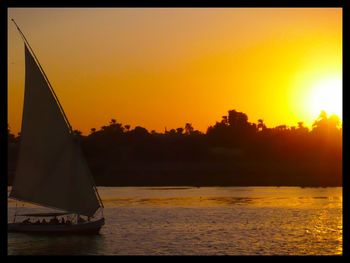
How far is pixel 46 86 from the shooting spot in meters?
39.6

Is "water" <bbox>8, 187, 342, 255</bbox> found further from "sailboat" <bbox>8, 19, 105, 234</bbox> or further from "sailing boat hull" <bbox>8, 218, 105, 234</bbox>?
"sailboat" <bbox>8, 19, 105, 234</bbox>

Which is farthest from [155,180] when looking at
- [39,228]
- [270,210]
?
[39,228]

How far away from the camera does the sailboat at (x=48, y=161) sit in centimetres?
3919

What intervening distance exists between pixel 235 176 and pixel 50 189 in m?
104

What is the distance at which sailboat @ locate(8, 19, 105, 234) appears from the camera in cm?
3919

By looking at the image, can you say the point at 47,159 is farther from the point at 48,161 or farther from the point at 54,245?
the point at 54,245

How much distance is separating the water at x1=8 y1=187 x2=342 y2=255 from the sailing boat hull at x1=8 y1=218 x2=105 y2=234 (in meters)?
0.54

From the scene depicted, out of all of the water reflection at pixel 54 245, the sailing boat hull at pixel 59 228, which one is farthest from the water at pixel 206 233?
the sailing boat hull at pixel 59 228

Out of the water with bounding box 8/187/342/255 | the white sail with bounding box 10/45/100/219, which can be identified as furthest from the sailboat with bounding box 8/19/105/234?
the water with bounding box 8/187/342/255

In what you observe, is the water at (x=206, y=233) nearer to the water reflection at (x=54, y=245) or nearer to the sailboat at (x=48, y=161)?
the water reflection at (x=54, y=245)

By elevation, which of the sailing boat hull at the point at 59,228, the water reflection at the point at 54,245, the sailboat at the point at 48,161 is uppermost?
the sailboat at the point at 48,161

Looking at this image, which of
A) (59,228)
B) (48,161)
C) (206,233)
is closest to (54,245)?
(59,228)

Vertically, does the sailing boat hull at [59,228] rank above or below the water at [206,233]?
above

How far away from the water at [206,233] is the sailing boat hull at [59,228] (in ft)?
1.76
